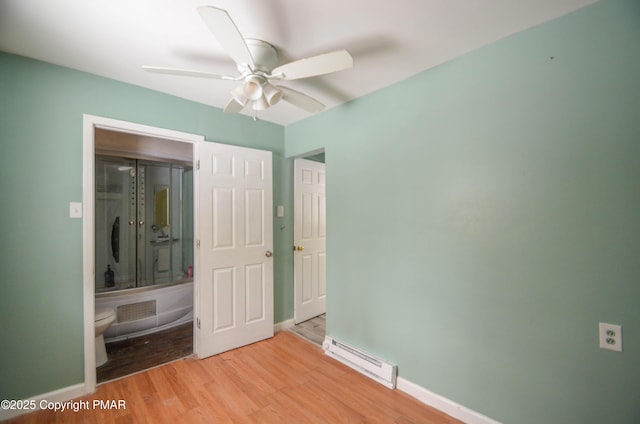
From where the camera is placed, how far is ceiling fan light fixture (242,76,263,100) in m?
1.56

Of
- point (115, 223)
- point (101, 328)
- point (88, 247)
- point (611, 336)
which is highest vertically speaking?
point (115, 223)

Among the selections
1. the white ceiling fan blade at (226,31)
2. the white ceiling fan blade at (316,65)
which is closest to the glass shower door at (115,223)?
the white ceiling fan blade at (226,31)

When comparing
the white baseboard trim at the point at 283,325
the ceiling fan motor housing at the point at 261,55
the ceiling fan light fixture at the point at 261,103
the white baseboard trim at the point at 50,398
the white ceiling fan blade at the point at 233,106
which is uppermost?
the ceiling fan motor housing at the point at 261,55

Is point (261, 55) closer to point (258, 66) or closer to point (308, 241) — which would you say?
point (258, 66)

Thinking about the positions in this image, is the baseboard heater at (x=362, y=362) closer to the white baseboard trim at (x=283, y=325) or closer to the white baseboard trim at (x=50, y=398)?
the white baseboard trim at (x=283, y=325)

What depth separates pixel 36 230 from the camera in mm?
1836

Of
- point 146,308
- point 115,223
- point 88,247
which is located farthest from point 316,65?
point 115,223

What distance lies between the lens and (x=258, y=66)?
158 cm

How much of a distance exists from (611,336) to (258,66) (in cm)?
243

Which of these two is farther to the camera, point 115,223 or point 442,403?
point 115,223

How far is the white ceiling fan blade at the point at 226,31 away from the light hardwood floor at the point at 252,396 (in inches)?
90.3

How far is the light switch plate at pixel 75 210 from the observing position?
1.95m

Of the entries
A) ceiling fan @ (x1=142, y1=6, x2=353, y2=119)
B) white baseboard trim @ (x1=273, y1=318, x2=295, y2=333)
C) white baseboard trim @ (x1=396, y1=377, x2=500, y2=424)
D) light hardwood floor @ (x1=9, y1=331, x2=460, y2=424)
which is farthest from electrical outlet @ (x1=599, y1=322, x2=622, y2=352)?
white baseboard trim @ (x1=273, y1=318, x2=295, y2=333)

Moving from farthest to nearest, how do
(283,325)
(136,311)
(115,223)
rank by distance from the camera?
(115,223)
(283,325)
(136,311)
